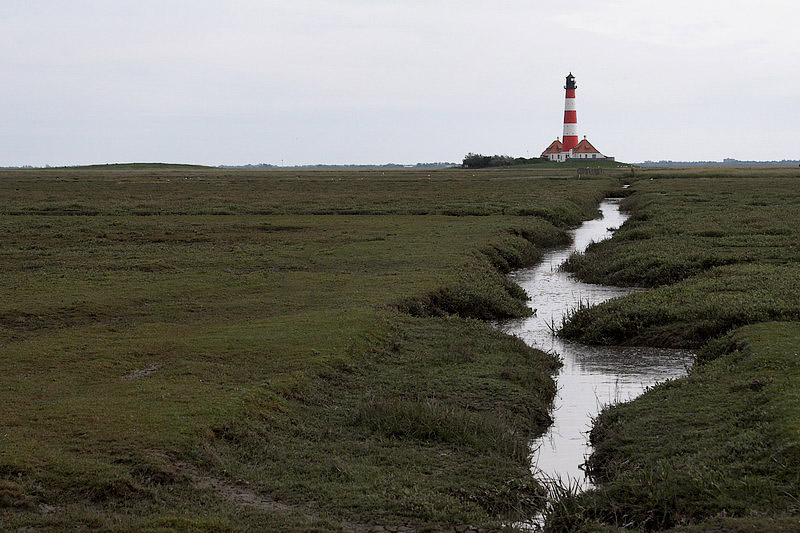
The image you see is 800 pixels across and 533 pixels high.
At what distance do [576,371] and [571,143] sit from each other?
13363 cm

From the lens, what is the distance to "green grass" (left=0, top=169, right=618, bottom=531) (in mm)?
10016

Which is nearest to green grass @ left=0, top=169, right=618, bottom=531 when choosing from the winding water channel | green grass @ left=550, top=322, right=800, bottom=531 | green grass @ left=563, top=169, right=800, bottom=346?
the winding water channel

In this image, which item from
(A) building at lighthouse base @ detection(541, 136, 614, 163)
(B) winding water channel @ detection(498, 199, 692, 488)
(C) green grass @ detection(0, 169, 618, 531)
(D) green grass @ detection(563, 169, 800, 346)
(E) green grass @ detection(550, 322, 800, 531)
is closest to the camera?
(E) green grass @ detection(550, 322, 800, 531)

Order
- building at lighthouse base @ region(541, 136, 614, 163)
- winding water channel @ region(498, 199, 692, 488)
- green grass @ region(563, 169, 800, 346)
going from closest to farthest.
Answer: winding water channel @ region(498, 199, 692, 488) → green grass @ region(563, 169, 800, 346) → building at lighthouse base @ region(541, 136, 614, 163)

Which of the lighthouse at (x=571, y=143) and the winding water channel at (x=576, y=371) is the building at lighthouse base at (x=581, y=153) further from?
the winding water channel at (x=576, y=371)

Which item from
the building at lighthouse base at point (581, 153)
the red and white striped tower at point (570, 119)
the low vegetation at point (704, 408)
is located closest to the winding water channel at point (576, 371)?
the low vegetation at point (704, 408)

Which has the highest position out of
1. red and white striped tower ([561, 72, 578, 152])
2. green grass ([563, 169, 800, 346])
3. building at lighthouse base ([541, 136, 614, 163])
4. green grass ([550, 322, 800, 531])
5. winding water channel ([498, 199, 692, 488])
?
red and white striped tower ([561, 72, 578, 152])

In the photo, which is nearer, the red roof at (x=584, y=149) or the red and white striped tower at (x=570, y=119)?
the red and white striped tower at (x=570, y=119)

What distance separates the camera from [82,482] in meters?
10.0

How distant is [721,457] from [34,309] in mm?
14810

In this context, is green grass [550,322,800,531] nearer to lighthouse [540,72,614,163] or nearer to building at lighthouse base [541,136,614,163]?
lighthouse [540,72,614,163]

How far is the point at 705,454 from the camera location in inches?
450

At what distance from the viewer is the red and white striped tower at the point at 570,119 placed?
5290 inches

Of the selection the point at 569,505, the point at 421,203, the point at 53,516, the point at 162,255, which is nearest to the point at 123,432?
the point at 53,516
